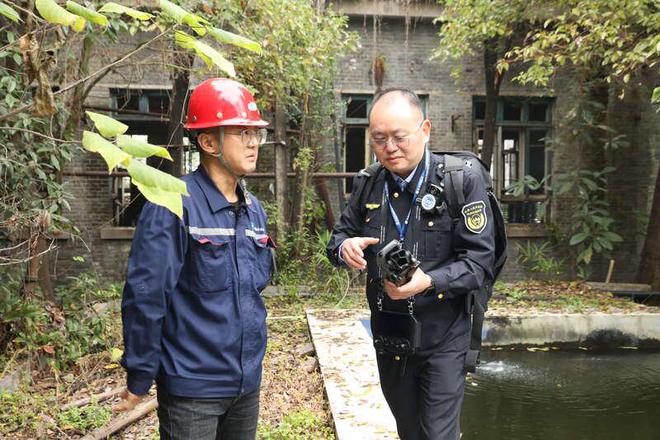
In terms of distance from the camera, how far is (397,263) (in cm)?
240

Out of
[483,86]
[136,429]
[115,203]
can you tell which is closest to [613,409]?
[136,429]

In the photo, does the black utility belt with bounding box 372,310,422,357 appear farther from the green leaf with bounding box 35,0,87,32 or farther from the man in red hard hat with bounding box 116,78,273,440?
the green leaf with bounding box 35,0,87,32

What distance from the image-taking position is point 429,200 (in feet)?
8.73

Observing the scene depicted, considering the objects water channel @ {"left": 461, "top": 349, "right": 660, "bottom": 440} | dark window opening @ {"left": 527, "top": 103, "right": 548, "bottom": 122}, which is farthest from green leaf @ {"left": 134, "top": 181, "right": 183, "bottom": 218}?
dark window opening @ {"left": 527, "top": 103, "right": 548, "bottom": 122}

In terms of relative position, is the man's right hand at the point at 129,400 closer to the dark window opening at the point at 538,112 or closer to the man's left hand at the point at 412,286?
the man's left hand at the point at 412,286

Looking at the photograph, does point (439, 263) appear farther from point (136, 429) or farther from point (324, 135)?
point (324, 135)

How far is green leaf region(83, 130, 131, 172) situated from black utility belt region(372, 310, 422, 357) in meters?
1.73

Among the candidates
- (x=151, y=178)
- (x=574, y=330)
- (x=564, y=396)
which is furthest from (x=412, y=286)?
(x=574, y=330)

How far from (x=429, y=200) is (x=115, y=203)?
416 inches

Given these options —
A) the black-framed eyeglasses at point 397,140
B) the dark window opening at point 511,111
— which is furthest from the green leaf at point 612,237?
the black-framed eyeglasses at point 397,140

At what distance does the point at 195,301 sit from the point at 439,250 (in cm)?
118

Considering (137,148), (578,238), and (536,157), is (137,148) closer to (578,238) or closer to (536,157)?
(578,238)

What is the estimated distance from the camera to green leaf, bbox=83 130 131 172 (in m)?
1.19

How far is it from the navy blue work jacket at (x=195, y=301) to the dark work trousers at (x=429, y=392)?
32.0 inches
